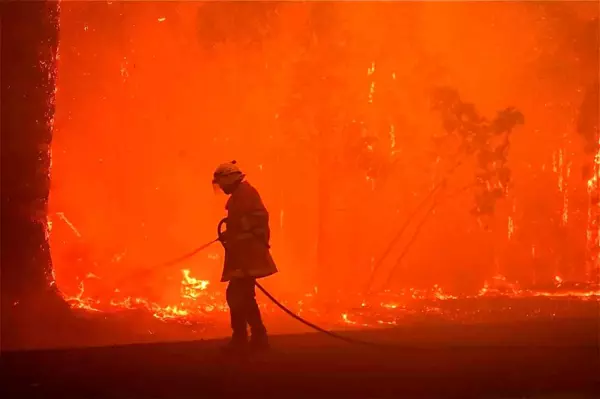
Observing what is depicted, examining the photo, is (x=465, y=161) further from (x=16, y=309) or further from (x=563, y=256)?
(x=16, y=309)

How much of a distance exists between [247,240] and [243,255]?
0.45ft

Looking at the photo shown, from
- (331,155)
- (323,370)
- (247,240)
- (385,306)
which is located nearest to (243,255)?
(247,240)

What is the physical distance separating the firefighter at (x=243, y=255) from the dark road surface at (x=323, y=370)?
0.91 ft

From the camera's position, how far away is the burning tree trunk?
5621 mm

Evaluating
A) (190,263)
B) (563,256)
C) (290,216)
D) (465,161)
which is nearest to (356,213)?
(290,216)

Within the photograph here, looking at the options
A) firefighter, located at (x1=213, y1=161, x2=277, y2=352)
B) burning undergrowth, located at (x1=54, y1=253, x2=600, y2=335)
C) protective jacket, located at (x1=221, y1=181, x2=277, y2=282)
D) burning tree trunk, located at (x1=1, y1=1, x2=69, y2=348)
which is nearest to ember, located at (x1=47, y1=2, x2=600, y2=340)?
burning undergrowth, located at (x1=54, y1=253, x2=600, y2=335)

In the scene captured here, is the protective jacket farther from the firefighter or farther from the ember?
the ember

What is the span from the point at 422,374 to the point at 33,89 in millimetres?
4653

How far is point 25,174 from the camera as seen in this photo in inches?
224

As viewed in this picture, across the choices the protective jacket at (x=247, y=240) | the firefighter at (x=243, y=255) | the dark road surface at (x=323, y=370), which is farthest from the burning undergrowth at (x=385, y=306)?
the protective jacket at (x=247, y=240)

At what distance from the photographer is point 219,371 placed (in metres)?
4.51

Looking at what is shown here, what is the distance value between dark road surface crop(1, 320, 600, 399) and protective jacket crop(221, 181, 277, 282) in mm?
767

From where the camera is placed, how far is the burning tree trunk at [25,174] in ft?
18.4

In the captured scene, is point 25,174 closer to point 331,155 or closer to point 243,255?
point 243,255
